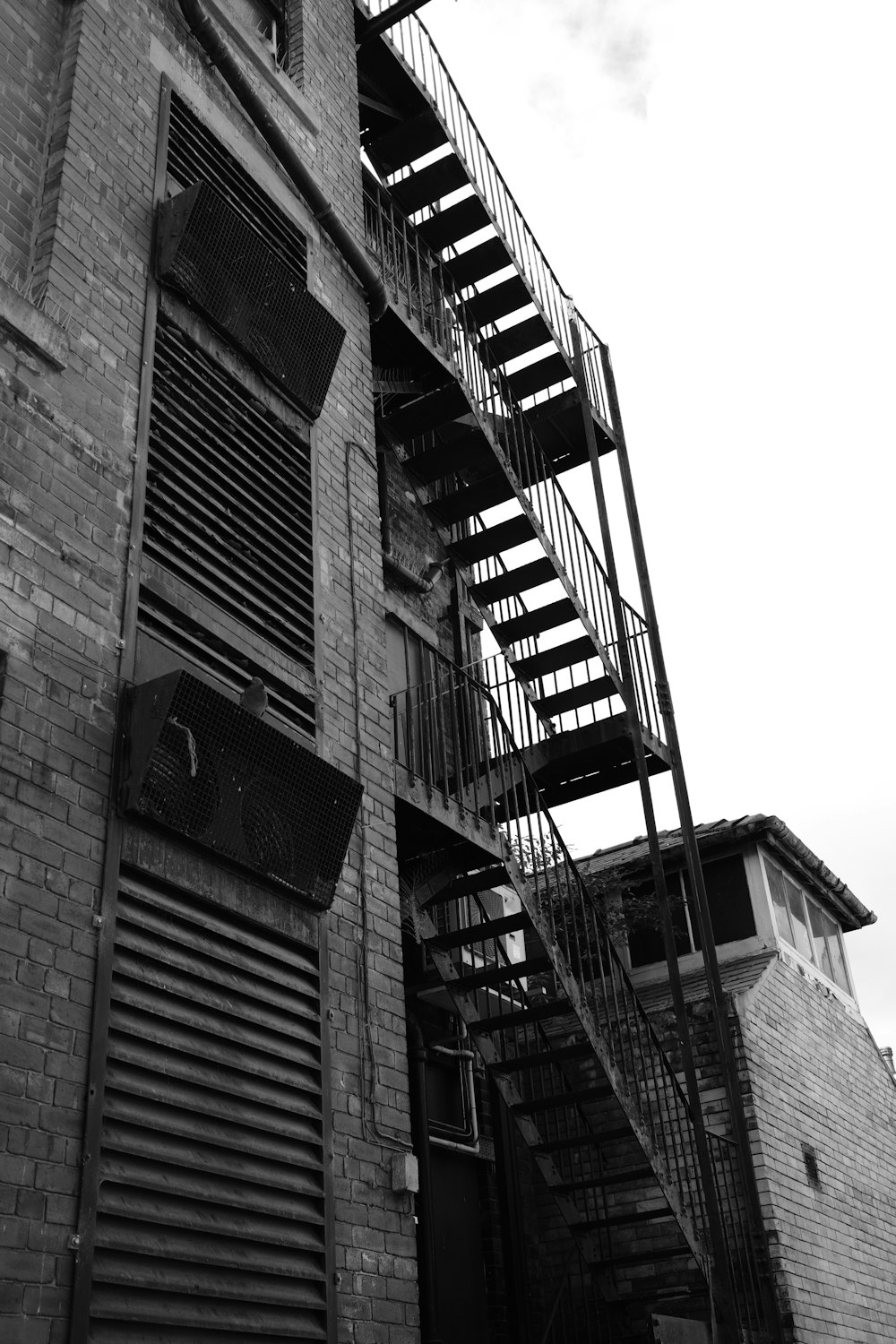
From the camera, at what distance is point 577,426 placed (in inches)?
500

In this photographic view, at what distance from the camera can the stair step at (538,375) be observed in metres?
12.5

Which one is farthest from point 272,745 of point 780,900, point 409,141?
point 780,900

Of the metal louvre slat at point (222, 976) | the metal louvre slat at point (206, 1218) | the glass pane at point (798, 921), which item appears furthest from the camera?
the glass pane at point (798, 921)

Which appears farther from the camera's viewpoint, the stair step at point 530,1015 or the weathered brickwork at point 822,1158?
the weathered brickwork at point 822,1158

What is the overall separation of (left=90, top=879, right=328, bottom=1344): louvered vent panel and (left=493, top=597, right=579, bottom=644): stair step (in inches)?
227

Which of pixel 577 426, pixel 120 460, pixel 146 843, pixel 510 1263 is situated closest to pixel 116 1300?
pixel 146 843

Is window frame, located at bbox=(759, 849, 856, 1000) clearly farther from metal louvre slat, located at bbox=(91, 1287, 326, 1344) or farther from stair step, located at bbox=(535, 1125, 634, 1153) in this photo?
metal louvre slat, located at bbox=(91, 1287, 326, 1344)

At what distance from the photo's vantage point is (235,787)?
19.4 feet

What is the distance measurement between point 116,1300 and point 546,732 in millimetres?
7410

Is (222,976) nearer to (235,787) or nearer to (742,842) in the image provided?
(235,787)

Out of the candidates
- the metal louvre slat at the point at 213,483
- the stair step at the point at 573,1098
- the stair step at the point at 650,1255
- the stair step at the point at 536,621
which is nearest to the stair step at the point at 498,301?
the stair step at the point at 536,621

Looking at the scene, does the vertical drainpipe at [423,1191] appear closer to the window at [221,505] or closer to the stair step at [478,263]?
the window at [221,505]

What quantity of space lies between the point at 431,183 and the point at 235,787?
813 centimetres

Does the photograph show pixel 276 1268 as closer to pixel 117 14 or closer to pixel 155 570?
pixel 155 570
